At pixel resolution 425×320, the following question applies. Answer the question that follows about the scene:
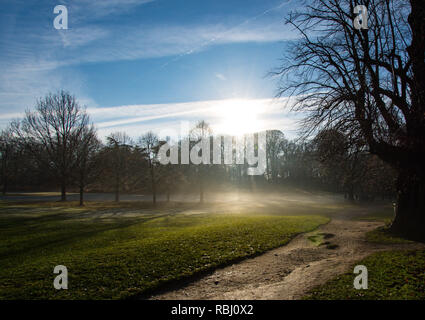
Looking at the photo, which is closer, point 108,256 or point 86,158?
point 108,256

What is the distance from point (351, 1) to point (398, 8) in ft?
6.09

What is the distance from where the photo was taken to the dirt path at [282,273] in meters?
5.84

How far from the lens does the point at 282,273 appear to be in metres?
7.25

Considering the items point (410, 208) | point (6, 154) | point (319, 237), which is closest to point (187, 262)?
point (319, 237)

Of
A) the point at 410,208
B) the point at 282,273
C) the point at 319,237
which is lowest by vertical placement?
the point at 319,237

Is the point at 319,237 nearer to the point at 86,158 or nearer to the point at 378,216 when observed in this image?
the point at 378,216

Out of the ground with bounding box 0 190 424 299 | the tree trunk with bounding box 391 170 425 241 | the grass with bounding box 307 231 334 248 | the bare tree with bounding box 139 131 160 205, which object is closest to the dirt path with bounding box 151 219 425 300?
the ground with bounding box 0 190 424 299

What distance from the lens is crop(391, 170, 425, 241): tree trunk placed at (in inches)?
451

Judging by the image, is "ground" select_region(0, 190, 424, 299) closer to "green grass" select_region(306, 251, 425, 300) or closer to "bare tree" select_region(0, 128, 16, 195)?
"green grass" select_region(306, 251, 425, 300)

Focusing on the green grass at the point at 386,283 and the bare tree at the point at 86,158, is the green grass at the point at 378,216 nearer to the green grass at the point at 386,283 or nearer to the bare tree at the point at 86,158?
the green grass at the point at 386,283

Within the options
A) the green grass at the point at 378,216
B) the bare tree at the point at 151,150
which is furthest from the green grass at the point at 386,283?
the bare tree at the point at 151,150

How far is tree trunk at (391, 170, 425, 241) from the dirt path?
100 inches

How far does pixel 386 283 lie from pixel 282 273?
260 centimetres

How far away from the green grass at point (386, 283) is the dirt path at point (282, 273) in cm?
43
